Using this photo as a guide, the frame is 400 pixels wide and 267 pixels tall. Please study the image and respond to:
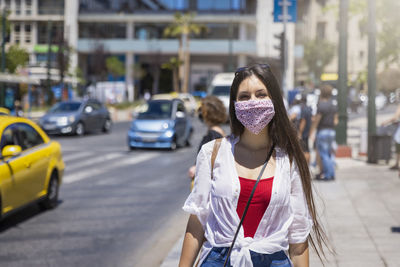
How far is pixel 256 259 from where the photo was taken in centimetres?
288

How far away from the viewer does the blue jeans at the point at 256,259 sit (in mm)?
2875

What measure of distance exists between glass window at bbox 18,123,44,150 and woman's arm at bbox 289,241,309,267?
6714 millimetres

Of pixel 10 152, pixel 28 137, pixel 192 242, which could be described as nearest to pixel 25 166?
pixel 10 152

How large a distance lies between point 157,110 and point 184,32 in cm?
4883

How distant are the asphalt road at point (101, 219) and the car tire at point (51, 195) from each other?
13 centimetres

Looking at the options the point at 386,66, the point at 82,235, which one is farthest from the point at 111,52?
the point at 82,235

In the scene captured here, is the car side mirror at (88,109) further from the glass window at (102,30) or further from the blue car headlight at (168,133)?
the glass window at (102,30)

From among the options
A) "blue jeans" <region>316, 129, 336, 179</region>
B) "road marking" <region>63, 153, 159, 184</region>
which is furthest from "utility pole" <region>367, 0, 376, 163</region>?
"road marking" <region>63, 153, 159, 184</region>

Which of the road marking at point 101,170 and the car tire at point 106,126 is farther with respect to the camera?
the car tire at point 106,126

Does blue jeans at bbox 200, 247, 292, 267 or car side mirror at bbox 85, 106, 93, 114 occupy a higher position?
car side mirror at bbox 85, 106, 93, 114

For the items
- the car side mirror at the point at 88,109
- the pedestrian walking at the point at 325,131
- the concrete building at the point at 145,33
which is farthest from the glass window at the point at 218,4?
the pedestrian walking at the point at 325,131

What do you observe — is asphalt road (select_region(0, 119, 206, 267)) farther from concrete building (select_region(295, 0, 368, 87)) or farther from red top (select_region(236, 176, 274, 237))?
concrete building (select_region(295, 0, 368, 87))

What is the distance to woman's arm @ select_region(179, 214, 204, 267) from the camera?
3.01 m

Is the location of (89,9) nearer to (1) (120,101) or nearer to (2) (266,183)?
(1) (120,101)
